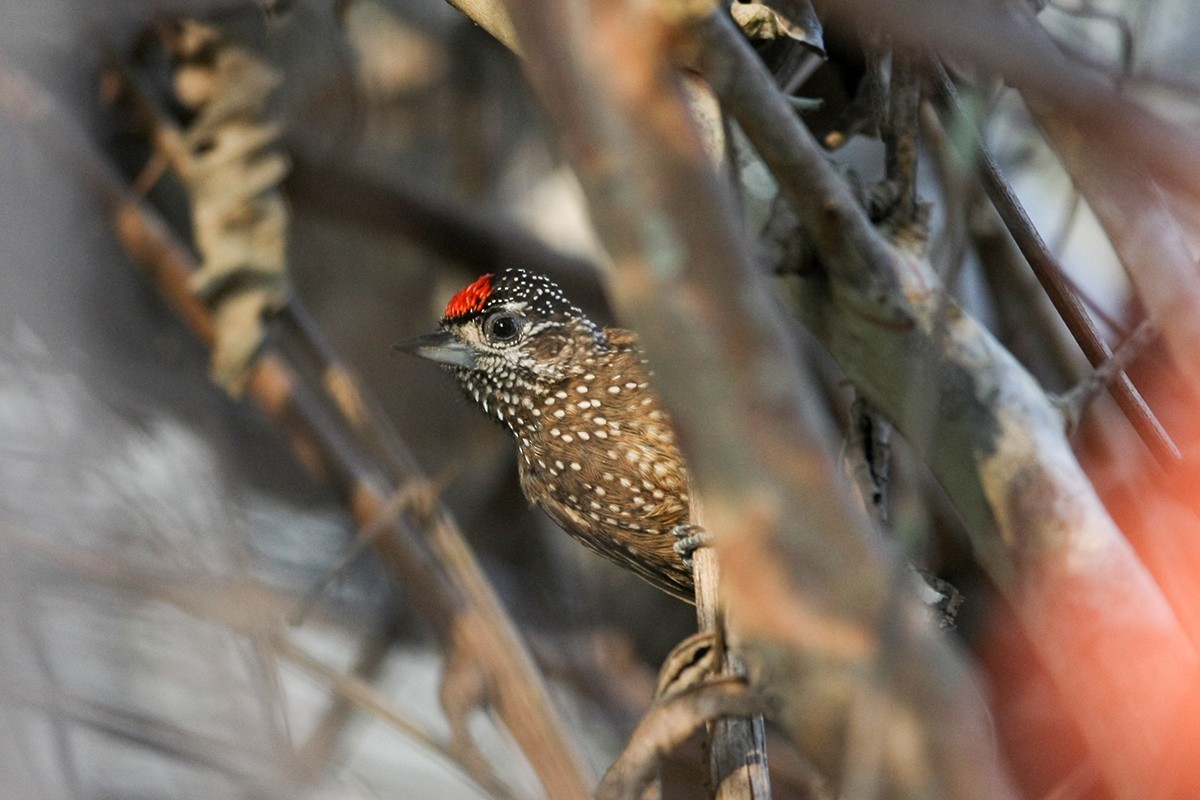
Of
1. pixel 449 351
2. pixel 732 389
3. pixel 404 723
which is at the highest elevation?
pixel 732 389

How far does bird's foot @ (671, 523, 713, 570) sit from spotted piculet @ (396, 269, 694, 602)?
0.17 metres

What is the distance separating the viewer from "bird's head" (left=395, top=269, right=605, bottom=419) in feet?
9.87

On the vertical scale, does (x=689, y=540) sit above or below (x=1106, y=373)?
below

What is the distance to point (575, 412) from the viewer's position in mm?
2883

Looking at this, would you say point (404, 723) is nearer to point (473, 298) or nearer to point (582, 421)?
point (582, 421)

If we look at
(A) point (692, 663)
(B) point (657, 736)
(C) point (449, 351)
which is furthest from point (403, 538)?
(B) point (657, 736)

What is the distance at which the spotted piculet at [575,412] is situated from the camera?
2750 millimetres

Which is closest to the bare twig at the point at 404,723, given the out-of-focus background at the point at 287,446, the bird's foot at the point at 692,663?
the out-of-focus background at the point at 287,446

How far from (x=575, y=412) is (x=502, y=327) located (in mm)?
316

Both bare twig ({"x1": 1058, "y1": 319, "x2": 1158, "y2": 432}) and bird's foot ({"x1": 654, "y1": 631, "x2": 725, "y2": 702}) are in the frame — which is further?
bare twig ({"x1": 1058, "y1": 319, "x2": 1158, "y2": 432})

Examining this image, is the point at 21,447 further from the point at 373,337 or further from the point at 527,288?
the point at 373,337

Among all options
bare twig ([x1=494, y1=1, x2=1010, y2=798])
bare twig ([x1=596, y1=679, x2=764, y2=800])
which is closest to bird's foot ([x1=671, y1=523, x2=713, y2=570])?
bare twig ([x1=596, y1=679, x2=764, y2=800])

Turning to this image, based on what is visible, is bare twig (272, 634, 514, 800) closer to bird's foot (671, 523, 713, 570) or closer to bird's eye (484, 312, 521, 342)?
bird's foot (671, 523, 713, 570)

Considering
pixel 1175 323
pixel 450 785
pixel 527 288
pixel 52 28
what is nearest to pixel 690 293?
pixel 1175 323
